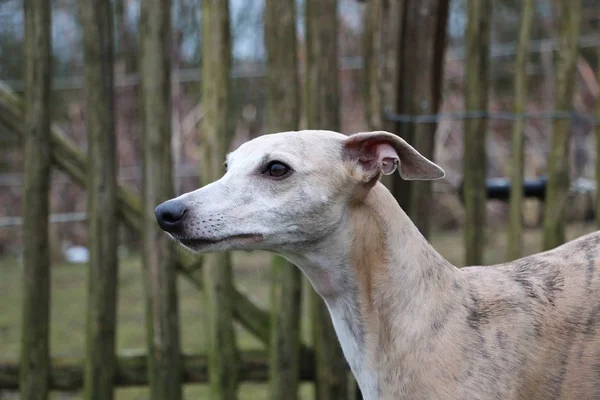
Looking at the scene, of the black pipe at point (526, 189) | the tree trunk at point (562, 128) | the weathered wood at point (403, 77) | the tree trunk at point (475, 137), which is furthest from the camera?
the black pipe at point (526, 189)

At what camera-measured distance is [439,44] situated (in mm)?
3846

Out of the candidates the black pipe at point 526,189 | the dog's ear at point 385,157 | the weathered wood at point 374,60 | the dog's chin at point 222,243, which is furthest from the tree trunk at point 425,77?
the black pipe at point 526,189

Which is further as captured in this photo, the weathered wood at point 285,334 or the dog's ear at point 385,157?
the weathered wood at point 285,334

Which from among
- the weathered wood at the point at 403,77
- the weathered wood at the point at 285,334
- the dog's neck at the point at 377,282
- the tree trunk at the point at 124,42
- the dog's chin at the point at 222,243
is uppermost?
the tree trunk at the point at 124,42

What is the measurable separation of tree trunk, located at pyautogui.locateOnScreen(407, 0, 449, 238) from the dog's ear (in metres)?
1.05

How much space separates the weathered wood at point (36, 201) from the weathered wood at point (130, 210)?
160 mm

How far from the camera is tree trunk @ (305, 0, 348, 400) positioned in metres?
3.58

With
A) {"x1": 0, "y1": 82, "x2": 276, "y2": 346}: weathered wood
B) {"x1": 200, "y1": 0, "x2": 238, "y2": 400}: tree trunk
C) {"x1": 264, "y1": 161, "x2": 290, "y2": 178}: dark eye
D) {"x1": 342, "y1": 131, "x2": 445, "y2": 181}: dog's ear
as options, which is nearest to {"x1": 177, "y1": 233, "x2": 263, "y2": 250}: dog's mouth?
{"x1": 264, "y1": 161, "x2": 290, "y2": 178}: dark eye

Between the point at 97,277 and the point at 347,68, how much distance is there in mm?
7036

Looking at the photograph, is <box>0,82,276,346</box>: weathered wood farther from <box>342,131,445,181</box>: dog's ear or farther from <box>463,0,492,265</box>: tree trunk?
<box>342,131,445,181</box>: dog's ear

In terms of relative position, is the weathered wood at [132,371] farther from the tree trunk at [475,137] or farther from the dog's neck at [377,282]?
the dog's neck at [377,282]

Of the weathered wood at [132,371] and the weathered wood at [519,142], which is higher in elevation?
the weathered wood at [519,142]

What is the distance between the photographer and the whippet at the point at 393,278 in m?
2.56

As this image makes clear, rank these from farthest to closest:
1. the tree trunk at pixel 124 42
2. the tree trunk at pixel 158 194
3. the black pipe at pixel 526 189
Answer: the tree trunk at pixel 124 42, the black pipe at pixel 526 189, the tree trunk at pixel 158 194
